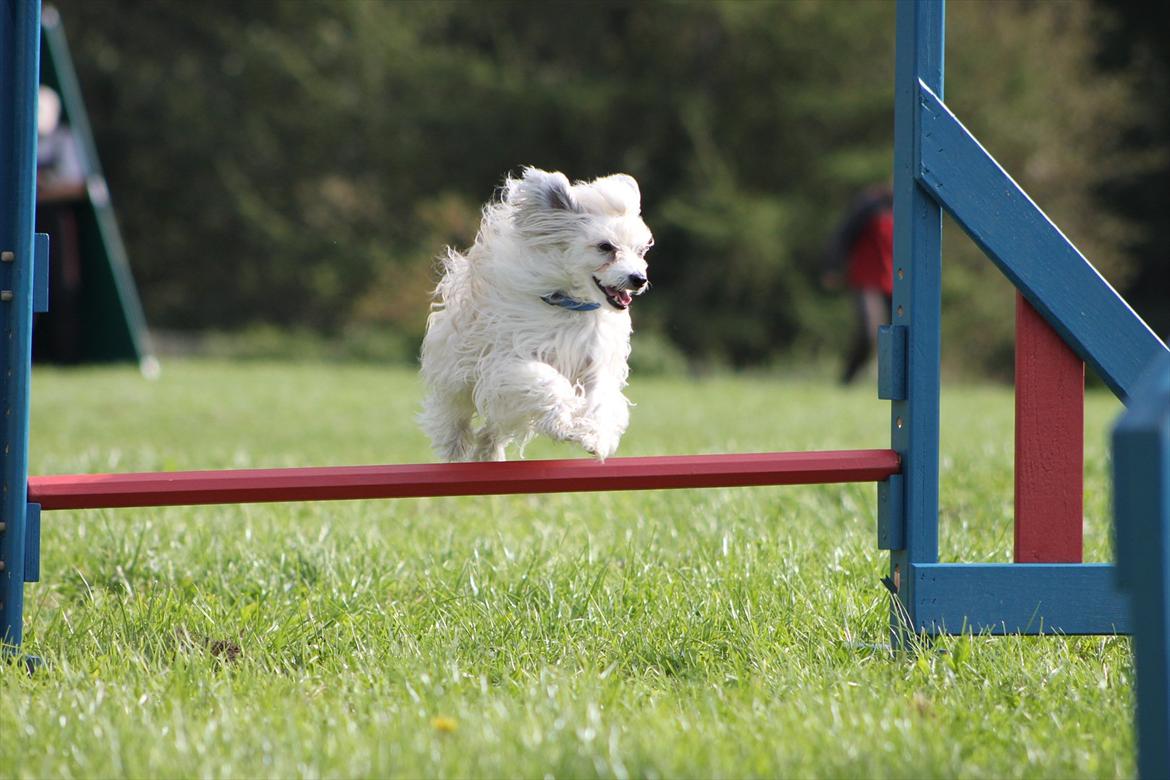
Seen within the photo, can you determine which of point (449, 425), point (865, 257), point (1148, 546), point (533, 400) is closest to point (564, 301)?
point (533, 400)

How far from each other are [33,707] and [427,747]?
33.6 inches

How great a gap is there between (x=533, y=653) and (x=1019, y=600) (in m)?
1.11

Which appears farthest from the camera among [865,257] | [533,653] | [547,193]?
[865,257]

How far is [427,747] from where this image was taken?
222 centimetres

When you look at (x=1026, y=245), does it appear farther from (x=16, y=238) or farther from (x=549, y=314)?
(x=16, y=238)

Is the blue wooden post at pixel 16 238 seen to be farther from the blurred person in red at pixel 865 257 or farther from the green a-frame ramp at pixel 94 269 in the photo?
the blurred person in red at pixel 865 257

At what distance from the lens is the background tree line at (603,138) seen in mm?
22062

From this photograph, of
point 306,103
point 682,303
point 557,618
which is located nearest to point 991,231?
point 557,618

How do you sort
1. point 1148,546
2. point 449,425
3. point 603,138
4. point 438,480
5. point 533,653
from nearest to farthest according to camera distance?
point 1148,546 < point 438,480 < point 533,653 < point 449,425 < point 603,138

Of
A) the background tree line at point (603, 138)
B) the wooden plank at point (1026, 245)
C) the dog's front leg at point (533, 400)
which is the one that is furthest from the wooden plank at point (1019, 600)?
the background tree line at point (603, 138)

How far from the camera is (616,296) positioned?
3.12 m

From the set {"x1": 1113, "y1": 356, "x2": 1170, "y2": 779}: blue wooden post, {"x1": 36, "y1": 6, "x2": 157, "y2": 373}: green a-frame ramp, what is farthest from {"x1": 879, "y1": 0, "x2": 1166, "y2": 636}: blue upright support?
{"x1": 36, "y1": 6, "x2": 157, "y2": 373}: green a-frame ramp

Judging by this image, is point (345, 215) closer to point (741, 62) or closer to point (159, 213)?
point (159, 213)

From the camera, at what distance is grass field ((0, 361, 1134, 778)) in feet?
7.30
